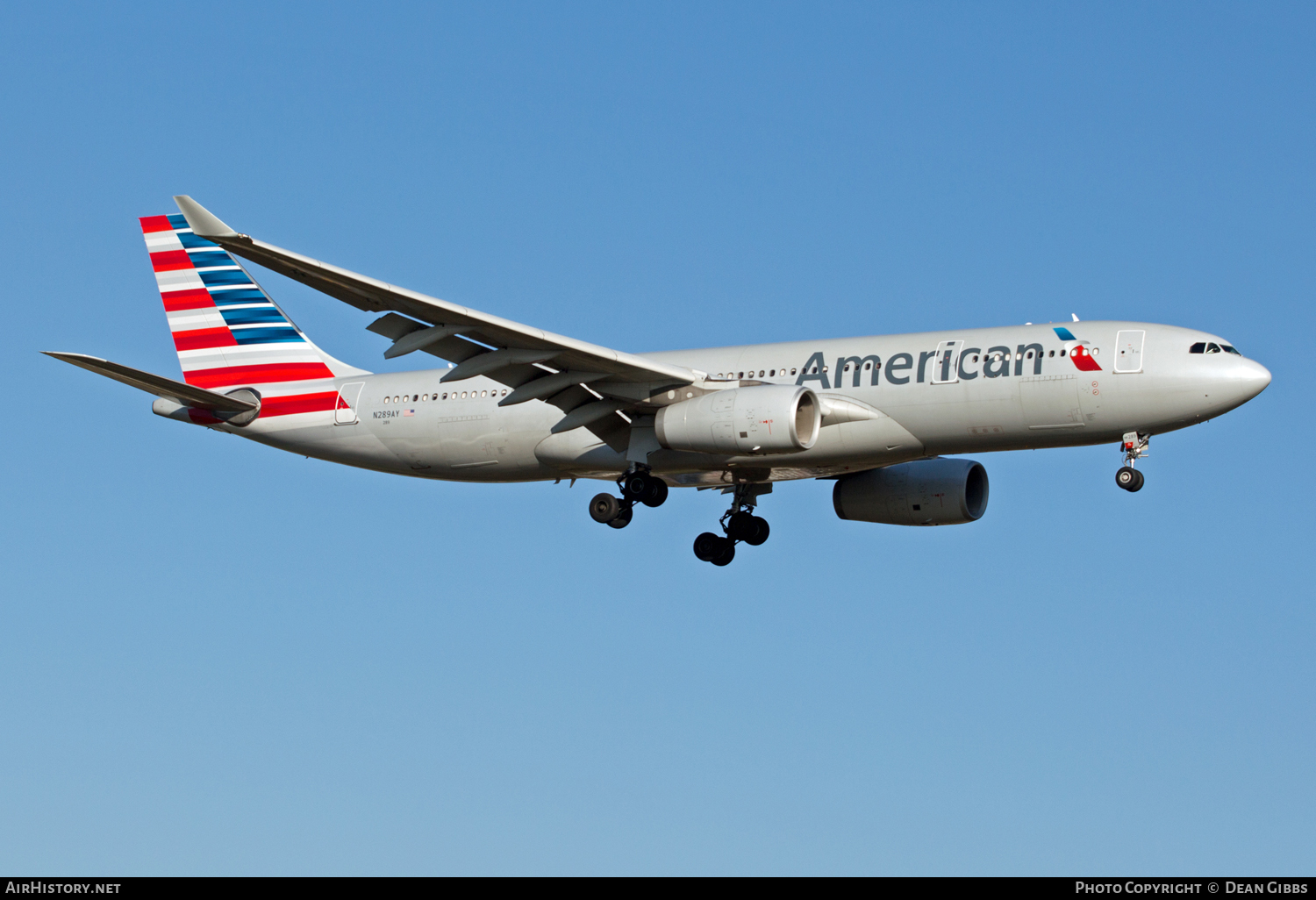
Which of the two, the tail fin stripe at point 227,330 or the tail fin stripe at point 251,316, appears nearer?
the tail fin stripe at point 227,330

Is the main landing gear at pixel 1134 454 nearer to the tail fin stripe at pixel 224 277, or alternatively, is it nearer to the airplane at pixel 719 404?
the airplane at pixel 719 404

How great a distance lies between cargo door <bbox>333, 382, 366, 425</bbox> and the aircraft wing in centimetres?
589

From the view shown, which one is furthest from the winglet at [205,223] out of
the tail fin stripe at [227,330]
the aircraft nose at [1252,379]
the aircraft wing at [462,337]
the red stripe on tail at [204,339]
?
the aircraft nose at [1252,379]

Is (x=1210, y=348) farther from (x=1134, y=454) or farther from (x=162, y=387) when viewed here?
(x=162, y=387)

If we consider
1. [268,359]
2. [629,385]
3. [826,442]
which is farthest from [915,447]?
[268,359]

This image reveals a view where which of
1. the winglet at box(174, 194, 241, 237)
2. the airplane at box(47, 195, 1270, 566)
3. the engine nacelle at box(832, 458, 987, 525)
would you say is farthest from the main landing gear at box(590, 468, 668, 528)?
the winglet at box(174, 194, 241, 237)

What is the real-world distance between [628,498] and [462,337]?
5599mm

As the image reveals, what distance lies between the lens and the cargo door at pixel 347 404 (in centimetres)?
4006

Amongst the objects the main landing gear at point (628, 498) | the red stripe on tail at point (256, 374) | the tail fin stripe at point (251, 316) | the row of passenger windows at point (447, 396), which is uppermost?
the tail fin stripe at point (251, 316)

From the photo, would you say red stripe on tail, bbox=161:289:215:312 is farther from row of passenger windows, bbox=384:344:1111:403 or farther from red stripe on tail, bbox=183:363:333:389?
row of passenger windows, bbox=384:344:1111:403

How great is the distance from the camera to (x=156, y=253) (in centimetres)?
4366

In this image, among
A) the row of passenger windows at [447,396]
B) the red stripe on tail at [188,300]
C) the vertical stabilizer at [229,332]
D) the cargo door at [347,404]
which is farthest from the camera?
the red stripe on tail at [188,300]

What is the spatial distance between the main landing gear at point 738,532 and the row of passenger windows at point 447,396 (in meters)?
6.47
